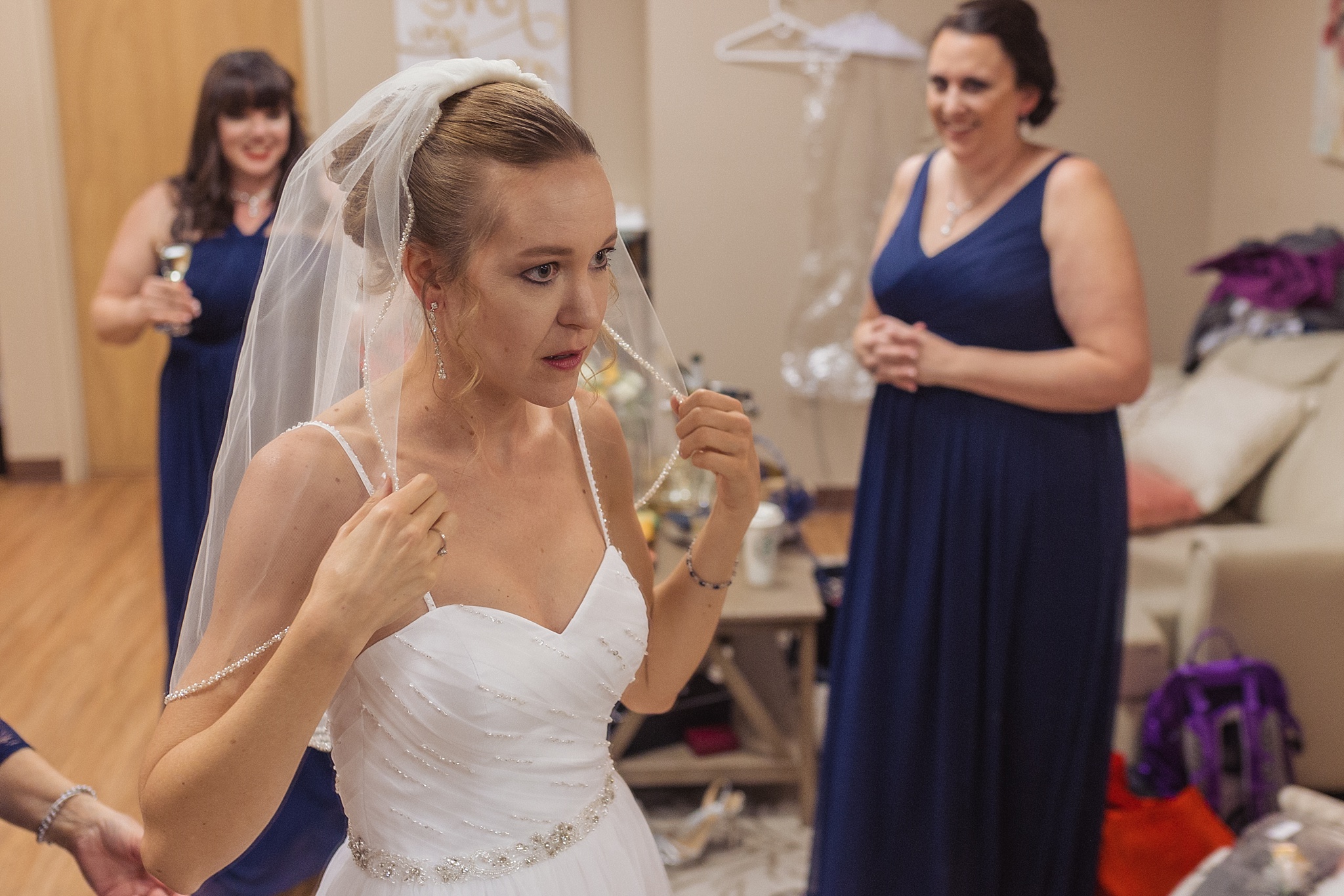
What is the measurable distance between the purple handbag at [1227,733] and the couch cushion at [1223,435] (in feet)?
2.55

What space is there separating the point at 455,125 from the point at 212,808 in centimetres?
61

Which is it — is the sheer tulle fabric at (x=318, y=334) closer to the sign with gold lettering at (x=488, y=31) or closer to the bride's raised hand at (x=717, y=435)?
the bride's raised hand at (x=717, y=435)

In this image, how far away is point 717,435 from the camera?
1.29 m

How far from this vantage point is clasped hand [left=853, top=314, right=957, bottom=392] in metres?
2.31

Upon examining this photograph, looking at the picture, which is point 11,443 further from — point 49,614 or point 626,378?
point 626,378

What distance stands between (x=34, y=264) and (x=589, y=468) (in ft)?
16.3

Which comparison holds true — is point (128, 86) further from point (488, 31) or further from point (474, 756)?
point (474, 756)

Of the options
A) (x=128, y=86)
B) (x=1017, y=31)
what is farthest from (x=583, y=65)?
(x=1017, y=31)

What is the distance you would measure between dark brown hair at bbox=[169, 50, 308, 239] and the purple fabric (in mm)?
2601

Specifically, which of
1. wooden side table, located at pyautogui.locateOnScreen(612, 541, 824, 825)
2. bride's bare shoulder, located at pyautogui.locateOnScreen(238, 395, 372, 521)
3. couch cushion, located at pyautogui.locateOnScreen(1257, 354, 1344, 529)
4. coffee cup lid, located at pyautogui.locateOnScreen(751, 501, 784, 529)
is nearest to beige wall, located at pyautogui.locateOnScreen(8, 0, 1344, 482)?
couch cushion, located at pyautogui.locateOnScreen(1257, 354, 1344, 529)

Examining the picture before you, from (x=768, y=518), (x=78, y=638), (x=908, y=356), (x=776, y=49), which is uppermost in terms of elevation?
(x=776, y=49)

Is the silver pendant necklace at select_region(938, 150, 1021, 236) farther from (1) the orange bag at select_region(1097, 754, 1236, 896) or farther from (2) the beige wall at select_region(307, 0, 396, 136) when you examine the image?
(2) the beige wall at select_region(307, 0, 396, 136)

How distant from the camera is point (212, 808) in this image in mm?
1019

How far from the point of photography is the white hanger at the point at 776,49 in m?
4.76
